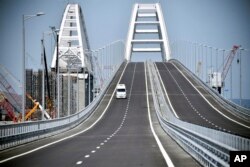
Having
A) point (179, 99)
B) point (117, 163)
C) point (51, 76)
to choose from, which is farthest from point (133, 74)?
point (117, 163)

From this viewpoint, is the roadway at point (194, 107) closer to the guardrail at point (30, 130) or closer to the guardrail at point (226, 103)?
the guardrail at point (226, 103)

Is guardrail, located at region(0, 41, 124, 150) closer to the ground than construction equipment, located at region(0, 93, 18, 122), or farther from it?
farther from it

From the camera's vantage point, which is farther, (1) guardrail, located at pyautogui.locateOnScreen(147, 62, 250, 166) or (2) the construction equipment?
(2) the construction equipment

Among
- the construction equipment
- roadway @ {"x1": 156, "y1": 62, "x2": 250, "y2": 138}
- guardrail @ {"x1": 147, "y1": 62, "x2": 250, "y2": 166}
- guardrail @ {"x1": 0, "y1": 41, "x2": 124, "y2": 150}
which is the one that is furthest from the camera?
the construction equipment

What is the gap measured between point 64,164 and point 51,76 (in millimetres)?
129649

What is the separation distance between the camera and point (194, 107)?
332 ft

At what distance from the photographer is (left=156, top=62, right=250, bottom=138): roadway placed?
7169 cm

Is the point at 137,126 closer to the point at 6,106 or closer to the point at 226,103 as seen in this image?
the point at 226,103

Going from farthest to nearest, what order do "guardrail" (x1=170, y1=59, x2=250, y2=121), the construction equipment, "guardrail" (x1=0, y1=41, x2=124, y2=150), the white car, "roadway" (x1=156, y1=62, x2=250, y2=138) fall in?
1. the construction equipment
2. the white car
3. "guardrail" (x1=170, y1=59, x2=250, y2=121)
4. "roadway" (x1=156, y1=62, x2=250, y2=138)
5. "guardrail" (x1=0, y1=41, x2=124, y2=150)

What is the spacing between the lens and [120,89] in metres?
116

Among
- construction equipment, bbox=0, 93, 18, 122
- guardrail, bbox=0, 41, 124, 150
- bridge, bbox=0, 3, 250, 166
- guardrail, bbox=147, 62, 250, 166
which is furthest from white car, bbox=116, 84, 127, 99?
guardrail, bbox=147, 62, 250, 166

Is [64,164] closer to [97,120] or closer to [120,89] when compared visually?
[97,120]

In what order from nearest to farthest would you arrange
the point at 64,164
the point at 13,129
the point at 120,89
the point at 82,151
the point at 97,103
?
the point at 64,164, the point at 82,151, the point at 13,129, the point at 97,103, the point at 120,89

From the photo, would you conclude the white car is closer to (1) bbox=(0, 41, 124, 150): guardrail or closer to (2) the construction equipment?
(2) the construction equipment
